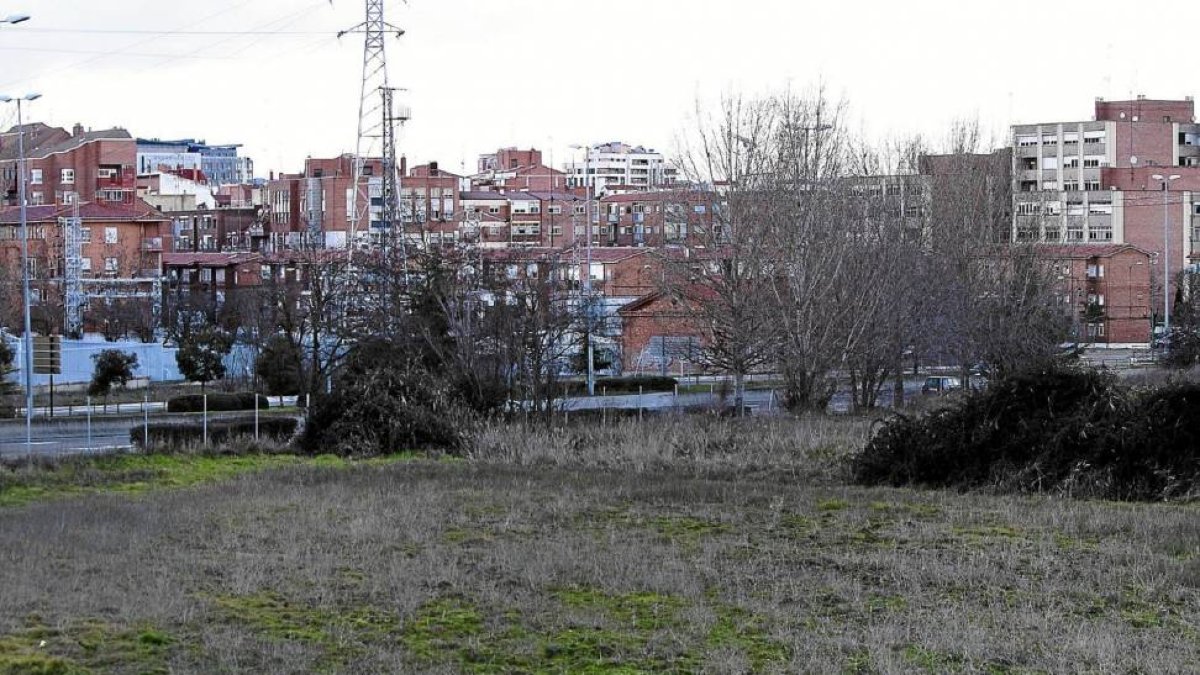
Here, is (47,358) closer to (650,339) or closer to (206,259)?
(650,339)

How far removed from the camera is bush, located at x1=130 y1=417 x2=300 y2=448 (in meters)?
30.0

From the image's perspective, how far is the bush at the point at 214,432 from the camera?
98.4 feet

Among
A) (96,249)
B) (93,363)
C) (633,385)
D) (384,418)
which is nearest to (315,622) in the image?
(384,418)

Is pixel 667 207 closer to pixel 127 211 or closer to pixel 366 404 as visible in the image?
pixel 366 404

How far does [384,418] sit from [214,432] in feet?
16.9

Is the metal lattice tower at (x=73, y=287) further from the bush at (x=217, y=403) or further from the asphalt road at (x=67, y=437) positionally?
the asphalt road at (x=67, y=437)

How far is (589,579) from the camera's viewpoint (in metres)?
13.3

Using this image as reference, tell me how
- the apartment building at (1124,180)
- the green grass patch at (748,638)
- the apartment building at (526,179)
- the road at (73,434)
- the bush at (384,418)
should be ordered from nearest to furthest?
the green grass patch at (748,638)
the bush at (384,418)
the road at (73,434)
the apartment building at (1124,180)
the apartment building at (526,179)

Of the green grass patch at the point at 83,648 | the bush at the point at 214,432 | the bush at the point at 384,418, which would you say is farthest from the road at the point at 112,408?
the green grass patch at the point at 83,648

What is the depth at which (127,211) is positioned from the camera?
102 metres

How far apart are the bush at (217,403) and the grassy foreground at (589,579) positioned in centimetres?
2322

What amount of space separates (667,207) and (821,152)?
4.49 meters

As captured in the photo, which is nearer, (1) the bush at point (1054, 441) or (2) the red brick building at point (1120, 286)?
(1) the bush at point (1054, 441)

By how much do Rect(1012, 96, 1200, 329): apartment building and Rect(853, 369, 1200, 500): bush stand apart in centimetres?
7792
